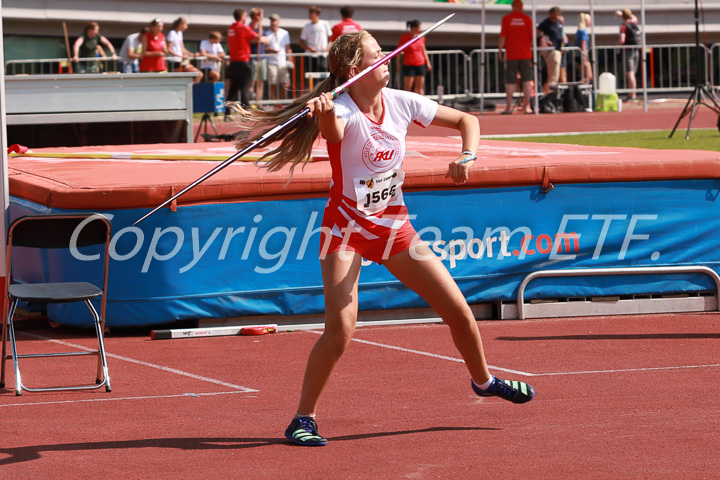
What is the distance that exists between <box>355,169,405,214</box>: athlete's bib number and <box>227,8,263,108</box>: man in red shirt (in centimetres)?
1638

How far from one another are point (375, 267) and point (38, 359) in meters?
2.40

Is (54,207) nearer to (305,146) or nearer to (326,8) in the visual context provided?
(305,146)

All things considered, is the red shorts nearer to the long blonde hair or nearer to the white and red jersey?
the white and red jersey

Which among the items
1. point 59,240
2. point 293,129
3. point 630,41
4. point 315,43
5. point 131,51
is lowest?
point 59,240

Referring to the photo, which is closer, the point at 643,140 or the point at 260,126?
the point at 260,126

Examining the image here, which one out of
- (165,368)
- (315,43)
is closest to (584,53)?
(315,43)

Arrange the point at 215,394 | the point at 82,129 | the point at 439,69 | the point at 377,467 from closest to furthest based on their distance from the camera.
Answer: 1. the point at 377,467
2. the point at 215,394
3. the point at 82,129
4. the point at 439,69

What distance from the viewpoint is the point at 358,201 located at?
517cm

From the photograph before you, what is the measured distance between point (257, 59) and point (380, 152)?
18365mm

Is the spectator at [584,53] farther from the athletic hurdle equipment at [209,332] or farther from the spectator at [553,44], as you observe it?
the athletic hurdle equipment at [209,332]

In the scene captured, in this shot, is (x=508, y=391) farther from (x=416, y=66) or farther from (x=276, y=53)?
(x=276, y=53)

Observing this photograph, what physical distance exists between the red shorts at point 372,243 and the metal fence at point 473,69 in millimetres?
17085

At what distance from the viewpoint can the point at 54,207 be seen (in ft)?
25.6

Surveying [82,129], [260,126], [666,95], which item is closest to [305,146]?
[260,126]
